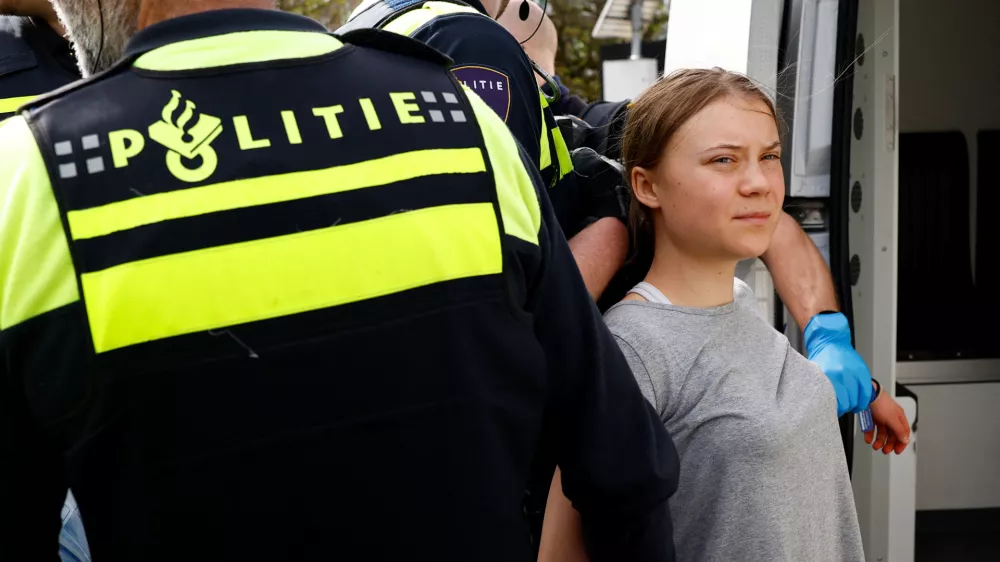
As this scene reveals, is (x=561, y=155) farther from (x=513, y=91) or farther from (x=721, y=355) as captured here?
(x=721, y=355)

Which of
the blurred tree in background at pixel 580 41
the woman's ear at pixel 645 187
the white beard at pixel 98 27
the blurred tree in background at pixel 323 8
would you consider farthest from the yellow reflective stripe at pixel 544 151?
the blurred tree in background at pixel 580 41

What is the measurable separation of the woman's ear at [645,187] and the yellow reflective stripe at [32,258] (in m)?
1.13

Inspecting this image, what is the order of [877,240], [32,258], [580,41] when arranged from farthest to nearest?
[580,41]
[877,240]
[32,258]

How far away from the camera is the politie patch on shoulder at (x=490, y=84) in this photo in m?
1.93

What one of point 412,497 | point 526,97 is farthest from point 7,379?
point 526,97

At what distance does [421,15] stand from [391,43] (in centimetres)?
81

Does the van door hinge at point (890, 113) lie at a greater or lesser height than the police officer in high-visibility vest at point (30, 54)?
Result: lesser

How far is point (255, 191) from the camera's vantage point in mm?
1032

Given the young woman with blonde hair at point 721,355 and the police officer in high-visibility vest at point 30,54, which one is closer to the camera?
the young woman with blonde hair at point 721,355

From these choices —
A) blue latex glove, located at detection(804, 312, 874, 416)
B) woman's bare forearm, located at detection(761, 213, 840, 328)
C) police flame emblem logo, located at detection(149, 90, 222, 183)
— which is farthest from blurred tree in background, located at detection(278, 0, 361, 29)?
police flame emblem logo, located at detection(149, 90, 222, 183)

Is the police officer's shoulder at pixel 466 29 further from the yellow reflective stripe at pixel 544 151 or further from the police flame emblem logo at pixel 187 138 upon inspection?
the police flame emblem logo at pixel 187 138

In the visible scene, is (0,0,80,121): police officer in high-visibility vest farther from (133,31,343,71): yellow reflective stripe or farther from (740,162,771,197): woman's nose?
(740,162,771,197): woman's nose

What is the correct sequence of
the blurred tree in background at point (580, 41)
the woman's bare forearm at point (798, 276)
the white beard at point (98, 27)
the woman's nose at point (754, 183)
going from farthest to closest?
1. the blurred tree in background at point (580, 41)
2. the woman's bare forearm at point (798, 276)
3. the woman's nose at point (754, 183)
4. the white beard at point (98, 27)

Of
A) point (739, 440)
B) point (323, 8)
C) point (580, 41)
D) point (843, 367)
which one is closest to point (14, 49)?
point (739, 440)
